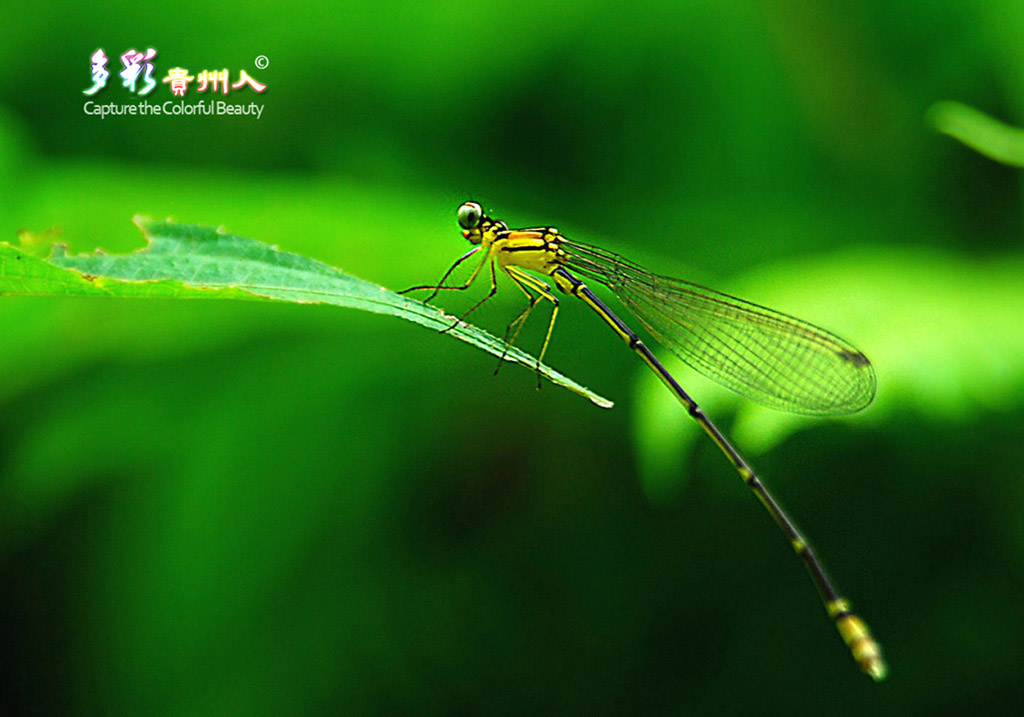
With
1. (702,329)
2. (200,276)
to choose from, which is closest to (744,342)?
(702,329)

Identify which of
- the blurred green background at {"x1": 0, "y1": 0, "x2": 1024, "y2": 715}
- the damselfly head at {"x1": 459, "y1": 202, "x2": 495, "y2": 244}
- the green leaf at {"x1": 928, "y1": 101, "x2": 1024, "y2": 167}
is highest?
the green leaf at {"x1": 928, "y1": 101, "x2": 1024, "y2": 167}

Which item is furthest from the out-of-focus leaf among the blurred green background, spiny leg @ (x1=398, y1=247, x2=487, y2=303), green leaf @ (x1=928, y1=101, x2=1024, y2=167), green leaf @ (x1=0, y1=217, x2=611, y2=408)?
green leaf @ (x1=0, y1=217, x2=611, y2=408)

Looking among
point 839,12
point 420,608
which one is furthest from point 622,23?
→ point 420,608

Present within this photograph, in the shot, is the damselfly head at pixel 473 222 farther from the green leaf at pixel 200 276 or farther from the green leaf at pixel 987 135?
the green leaf at pixel 987 135

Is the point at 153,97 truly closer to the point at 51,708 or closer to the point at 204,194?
the point at 204,194

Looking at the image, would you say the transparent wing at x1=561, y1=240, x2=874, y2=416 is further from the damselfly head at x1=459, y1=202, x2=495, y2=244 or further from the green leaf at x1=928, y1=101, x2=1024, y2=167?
the green leaf at x1=928, y1=101, x2=1024, y2=167

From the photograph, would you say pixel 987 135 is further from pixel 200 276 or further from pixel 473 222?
pixel 200 276

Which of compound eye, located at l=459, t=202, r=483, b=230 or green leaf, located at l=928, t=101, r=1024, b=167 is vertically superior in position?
green leaf, located at l=928, t=101, r=1024, b=167
